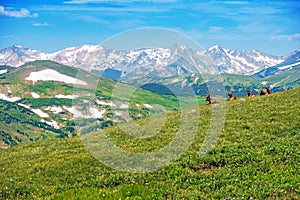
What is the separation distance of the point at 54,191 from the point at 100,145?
10055 millimetres

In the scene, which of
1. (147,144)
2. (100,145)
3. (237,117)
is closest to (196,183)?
(147,144)

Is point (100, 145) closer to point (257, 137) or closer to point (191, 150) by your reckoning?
point (191, 150)

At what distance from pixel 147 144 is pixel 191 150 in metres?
4.67

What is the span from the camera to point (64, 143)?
33812mm

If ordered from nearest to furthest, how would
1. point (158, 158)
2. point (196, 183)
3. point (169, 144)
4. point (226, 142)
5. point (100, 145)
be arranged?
point (196, 183) < point (158, 158) < point (226, 142) < point (169, 144) < point (100, 145)

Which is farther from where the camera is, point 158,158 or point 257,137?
point 257,137

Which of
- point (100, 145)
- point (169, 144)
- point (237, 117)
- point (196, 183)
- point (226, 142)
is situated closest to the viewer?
point (196, 183)

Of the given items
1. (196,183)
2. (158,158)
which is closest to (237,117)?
(158,158)

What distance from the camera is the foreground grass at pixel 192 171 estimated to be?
17219 mm

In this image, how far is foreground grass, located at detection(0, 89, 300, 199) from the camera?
1722 cm

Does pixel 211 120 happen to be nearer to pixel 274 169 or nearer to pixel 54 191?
pixel 274 169

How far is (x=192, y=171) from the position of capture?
2075cm

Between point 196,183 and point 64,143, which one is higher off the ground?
point 196,183

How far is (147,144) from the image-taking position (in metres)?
27.8
